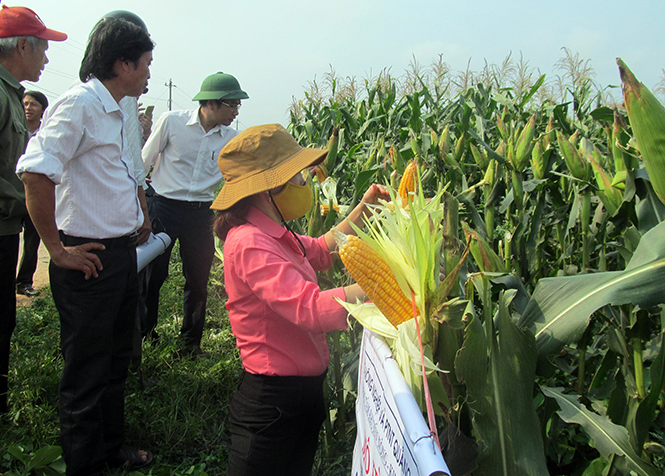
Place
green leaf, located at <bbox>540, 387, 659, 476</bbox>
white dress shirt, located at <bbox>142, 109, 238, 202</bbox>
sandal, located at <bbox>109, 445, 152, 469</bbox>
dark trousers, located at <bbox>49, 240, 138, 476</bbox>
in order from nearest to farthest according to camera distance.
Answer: green leaf, located at <bbox>540, 387, 659, 476</bbox> → dark trousers, located at <bbox>49, 240, 138, 476</bbox> → sandal, located at <bbox>109, 445, 152, 469</bbox> → white dress shirt, located at <bbox>142, 109, 238, 202</bbox>

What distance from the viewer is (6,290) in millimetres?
2486

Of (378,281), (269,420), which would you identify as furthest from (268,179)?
(269,420)

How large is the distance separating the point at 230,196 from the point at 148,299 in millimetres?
2320

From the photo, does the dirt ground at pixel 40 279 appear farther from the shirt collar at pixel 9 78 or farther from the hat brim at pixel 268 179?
the hat brim at pixel 268 179

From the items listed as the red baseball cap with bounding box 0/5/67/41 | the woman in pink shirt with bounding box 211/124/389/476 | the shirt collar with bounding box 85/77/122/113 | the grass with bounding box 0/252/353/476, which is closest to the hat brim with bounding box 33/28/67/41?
the red baseball cap with bounding box 0/5/67/41

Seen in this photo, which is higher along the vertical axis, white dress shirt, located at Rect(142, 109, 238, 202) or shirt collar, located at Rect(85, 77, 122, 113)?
shirt collar, located at Rect(85, 77, 122, 113)

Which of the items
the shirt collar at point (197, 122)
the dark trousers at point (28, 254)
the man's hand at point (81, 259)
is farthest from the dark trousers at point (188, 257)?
the dark trousers at point (28, 254)

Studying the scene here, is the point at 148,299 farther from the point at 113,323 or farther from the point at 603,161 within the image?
the point at 603,161

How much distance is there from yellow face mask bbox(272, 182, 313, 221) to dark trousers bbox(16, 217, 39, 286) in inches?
154

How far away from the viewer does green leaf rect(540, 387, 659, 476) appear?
3.84ft

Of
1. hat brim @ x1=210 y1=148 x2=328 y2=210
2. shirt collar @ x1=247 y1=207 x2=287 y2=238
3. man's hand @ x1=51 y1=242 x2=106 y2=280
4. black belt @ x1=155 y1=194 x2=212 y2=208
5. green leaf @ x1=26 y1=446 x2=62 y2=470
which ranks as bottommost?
green leaf @ x1=26 y1=446 x2=62 y2=470

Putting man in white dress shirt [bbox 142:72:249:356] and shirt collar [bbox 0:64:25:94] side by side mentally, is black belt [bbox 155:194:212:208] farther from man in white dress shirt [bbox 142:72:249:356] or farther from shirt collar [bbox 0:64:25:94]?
shirt collar [bbox 0:64:25:94]

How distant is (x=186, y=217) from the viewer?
345 centimetres

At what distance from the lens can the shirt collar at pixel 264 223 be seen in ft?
4.99
